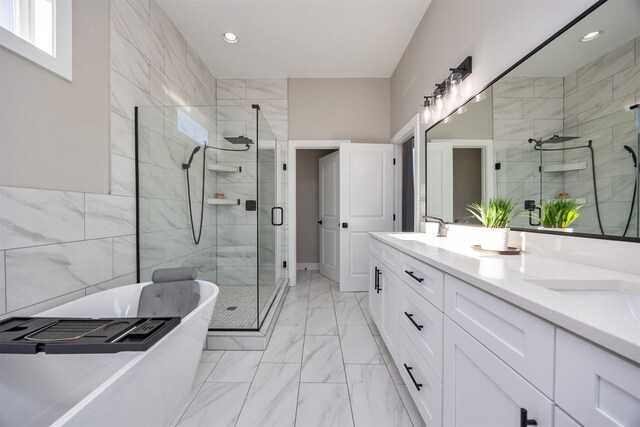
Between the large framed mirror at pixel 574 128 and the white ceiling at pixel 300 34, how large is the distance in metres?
1.49

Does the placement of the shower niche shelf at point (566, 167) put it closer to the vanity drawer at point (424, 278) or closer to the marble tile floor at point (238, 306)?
the vanity drawer at point (424, 278)

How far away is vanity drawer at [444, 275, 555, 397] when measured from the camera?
20.7 inches

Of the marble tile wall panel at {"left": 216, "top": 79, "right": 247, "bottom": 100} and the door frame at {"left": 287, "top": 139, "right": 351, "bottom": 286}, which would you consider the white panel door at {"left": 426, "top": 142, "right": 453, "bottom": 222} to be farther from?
the marble tile wall panel at {"left": 216, "top": 79, "right": 247, "bottom": 100}

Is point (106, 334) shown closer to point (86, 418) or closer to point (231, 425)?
point (86, 418)

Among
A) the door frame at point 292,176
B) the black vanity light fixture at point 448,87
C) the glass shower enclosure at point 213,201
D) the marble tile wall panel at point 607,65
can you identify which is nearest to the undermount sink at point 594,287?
the marble tile wall panel at point 607,65

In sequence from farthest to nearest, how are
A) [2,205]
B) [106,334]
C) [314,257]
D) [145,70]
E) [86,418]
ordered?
[314,257] → [145,70] → [2,205] → [106,334] → [86,418]

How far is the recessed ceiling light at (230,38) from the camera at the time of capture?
259 centimetres

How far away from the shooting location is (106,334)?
890 millimetres

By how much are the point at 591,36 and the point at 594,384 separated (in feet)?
4.00

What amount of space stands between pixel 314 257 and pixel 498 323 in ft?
12.7

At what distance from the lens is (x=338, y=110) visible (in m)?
3.38

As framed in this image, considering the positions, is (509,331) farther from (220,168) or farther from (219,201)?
(220,168)

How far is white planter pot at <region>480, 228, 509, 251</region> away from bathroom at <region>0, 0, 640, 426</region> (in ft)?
0.12

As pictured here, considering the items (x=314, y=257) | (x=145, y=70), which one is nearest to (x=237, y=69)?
(x=145, y=70)
